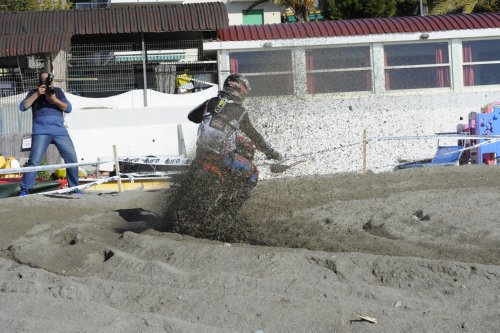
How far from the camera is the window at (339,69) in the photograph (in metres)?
20.9

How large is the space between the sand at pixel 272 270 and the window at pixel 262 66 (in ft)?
38.0

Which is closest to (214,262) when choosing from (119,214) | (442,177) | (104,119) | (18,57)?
(119,214)

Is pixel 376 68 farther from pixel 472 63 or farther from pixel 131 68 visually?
pixel 131 68

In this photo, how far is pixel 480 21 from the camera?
2205 centimetres

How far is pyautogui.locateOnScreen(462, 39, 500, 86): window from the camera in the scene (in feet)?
71.9

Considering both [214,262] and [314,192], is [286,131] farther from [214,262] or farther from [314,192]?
[214,262]

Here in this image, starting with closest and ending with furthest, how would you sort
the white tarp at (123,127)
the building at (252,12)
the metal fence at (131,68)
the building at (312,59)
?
the white tarp at (123,127) → the metal fence at (131,68) → the building at (312,59) → the building at (252,12)

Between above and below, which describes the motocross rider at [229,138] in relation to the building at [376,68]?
below

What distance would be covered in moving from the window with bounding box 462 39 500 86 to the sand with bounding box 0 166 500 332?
13272mm

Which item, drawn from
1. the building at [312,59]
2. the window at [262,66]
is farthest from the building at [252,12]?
the window at [262,66]

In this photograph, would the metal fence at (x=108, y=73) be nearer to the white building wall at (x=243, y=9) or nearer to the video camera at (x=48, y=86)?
the video camera at (x=48, y=86)

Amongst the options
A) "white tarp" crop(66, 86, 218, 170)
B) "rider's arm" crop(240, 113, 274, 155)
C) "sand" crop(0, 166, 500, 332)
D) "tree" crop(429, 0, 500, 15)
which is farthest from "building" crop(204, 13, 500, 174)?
"rider's arm" crop(240, 113, 274, 155)

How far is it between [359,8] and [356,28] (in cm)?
1067

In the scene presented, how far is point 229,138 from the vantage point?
7.64 m
